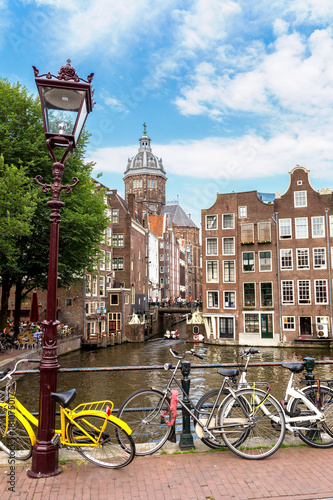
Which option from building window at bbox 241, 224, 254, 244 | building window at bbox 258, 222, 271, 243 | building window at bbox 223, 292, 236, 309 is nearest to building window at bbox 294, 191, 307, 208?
building window at bbox 258, 222, 271, 243

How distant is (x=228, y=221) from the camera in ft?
140

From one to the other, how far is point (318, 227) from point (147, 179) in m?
88.8

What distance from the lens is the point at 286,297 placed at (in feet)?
129

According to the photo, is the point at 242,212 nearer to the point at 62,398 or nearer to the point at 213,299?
the point at 213,299

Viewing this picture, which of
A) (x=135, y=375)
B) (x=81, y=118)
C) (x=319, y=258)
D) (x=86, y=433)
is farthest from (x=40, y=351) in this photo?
(x=319, y=258)

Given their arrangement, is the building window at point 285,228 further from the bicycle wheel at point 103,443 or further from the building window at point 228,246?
the bicycle wheel at point 103,443

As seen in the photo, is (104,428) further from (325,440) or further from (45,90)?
(45,90)

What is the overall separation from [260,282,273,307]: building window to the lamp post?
119 feet

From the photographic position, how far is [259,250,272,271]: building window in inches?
1582

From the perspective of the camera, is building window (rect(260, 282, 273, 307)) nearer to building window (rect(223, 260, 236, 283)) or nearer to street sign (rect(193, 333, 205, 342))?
building window (rect(223, 260, 236, 283))

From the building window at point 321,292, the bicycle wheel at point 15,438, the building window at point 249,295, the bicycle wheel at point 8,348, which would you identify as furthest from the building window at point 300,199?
the bicycle wheel at point 15,438

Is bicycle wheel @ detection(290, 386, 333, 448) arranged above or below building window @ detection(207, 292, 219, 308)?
below

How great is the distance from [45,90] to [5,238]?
1586 centimetres

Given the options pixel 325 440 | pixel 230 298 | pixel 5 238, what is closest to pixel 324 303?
pixel 230 298
